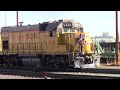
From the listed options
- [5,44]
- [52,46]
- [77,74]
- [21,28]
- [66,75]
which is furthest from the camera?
[5,44]

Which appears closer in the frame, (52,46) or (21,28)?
(52,46)

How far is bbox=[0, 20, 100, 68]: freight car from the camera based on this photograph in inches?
717

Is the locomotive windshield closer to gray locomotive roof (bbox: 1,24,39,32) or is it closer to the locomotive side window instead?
gray locomotive roof (bbox: 1,24,39,32)

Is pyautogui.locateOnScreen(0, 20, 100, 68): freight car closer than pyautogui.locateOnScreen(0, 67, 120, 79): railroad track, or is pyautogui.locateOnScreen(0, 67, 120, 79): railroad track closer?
pyautogui.locateOnScreen(0, 67, 120, 79): railroad track

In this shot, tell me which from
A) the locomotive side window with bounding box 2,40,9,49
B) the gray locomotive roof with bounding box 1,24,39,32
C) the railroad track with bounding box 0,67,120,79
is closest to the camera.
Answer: the railroad track with bounding box 0,67,120,79

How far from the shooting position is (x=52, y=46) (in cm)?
1914

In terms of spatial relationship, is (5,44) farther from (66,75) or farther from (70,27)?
(66,75)

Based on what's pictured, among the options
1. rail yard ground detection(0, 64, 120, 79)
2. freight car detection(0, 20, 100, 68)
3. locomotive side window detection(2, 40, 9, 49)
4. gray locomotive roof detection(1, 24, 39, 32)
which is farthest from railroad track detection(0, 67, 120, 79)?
locomotive side window detection(2, 40, 9, 49)

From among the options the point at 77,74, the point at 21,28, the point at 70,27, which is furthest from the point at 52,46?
the point at 77,74

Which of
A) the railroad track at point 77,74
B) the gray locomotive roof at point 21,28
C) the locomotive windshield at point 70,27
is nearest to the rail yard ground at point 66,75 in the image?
the railroad track at point 77,74
